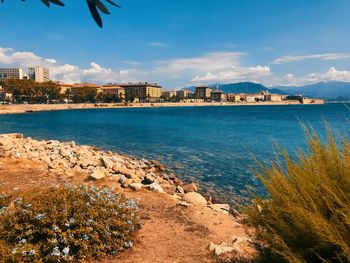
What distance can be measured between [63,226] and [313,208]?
4.55m

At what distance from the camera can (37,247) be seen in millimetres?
5512

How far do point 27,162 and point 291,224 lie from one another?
1403 cm

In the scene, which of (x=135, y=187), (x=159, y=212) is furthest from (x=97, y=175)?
(x=159, y=212)

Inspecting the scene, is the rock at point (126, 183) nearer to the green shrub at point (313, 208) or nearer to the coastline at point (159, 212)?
the coastline at point (159, 212)

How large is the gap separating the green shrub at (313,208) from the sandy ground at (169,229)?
46.2 inches

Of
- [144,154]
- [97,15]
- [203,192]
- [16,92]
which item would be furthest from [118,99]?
[97,15]

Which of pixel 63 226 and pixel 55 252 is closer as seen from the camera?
pixel 55 252

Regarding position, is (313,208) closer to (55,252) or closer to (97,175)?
(55,252)

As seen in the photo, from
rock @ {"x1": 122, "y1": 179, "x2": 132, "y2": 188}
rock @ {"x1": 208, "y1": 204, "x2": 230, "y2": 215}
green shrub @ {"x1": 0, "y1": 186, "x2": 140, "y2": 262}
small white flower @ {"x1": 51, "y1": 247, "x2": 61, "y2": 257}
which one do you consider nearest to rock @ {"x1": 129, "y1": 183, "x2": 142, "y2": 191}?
rock @ {"x1": 122, "y1": 179, "x2": 132, "y2": 188}

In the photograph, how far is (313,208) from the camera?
3.83 m

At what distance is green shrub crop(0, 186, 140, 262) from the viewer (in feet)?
18.1

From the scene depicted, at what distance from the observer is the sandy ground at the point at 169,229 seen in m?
6.52

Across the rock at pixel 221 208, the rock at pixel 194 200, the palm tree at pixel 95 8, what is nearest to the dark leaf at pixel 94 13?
the palm tree at pixel 95 8

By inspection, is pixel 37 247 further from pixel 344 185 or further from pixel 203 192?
pixel 203 192
